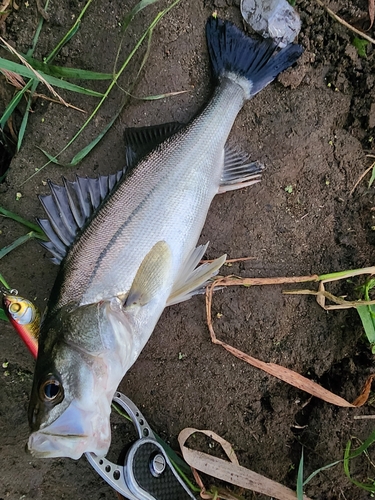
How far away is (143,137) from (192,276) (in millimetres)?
793

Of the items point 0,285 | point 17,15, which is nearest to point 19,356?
point 0,285

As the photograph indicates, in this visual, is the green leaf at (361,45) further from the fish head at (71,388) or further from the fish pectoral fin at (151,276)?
the fish head at (71,388)

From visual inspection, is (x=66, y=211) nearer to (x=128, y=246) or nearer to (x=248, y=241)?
(x=128, y=246)

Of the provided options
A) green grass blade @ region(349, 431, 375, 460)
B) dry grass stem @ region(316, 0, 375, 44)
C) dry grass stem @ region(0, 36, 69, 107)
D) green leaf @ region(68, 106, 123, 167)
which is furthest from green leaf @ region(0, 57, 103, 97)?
green grass blade @ region(349, 431, 375, 460)

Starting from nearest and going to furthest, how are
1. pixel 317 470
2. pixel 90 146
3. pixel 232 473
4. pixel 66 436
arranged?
pixel 66 436, pixel 317 470, pixel 232 473, pixel 90 146

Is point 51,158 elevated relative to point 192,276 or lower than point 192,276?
elevated

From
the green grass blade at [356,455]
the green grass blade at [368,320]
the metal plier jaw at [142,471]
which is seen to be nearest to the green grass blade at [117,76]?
the metal plier jaw at [142,471]

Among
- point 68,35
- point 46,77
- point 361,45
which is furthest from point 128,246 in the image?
point 361,45

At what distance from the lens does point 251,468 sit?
2648mm

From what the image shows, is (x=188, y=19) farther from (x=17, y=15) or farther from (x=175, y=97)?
(x=17, y=15)

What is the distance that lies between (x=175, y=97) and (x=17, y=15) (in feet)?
3.61

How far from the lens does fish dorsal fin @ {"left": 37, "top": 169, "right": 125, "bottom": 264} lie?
232cm

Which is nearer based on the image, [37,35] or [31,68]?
[31,68]

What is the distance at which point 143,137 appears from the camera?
257 cm
